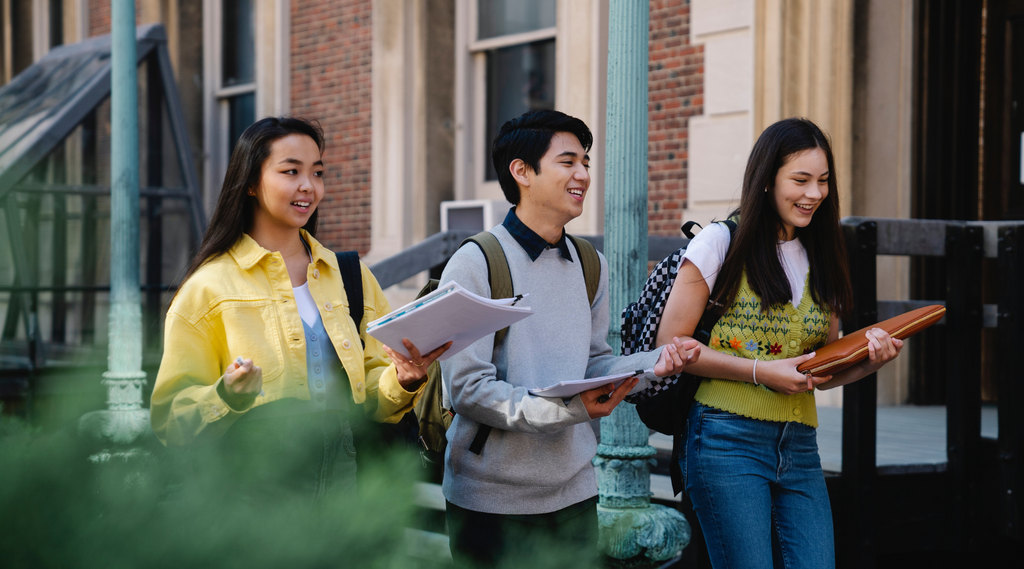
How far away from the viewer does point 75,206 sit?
7.37 m

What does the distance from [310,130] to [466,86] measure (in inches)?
266

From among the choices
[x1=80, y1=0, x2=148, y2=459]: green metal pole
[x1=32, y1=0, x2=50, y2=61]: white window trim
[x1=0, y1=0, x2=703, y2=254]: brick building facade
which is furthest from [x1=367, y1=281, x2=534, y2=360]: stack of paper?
[x1=32, y1=0, x2=50, y2=61]: white window trim

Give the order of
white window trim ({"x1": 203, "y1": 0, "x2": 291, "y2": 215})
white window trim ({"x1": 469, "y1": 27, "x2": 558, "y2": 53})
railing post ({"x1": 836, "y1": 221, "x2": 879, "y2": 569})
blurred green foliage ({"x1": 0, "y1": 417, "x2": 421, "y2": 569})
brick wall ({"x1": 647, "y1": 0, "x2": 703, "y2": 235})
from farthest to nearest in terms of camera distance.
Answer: white window trim ({"x1": 203, "y1": 0, "x2": 291, "y2": 215})
white window trim ({"x1": 469, "y1": 27, "x2": 558, "y2": 53})
brick wall ({"x1": 647, "y1": 0, "x2": 703, "y2": 235})
railing post ({"x1": 836, "y1": 221, "x2": 879, "y2": 569})
blurred green foliage ({"x1": 0, "y1": 417, "x2": 421, "y2": 569})

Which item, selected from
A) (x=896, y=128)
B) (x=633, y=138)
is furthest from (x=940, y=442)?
(x=633, y=138)

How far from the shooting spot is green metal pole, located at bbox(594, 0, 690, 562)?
3332 millimetres

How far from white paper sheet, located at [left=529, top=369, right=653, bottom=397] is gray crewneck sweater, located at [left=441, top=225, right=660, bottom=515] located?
116 mm

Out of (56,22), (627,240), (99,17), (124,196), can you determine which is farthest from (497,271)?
(56,22)

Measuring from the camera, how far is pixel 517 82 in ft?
27.9

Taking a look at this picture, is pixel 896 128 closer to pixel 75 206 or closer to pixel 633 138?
pixel 633 138

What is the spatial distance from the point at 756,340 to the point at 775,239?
30cm

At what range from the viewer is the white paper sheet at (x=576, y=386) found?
1.98 m

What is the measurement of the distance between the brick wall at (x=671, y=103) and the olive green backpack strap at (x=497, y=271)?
4643mm

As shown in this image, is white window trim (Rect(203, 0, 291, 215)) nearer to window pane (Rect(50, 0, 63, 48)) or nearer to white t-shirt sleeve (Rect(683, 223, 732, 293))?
window pane (Rect(50, 0, 63, 48))

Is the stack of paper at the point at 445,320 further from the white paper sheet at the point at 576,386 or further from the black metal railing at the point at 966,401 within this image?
the black metal railing at the point at 966,401
